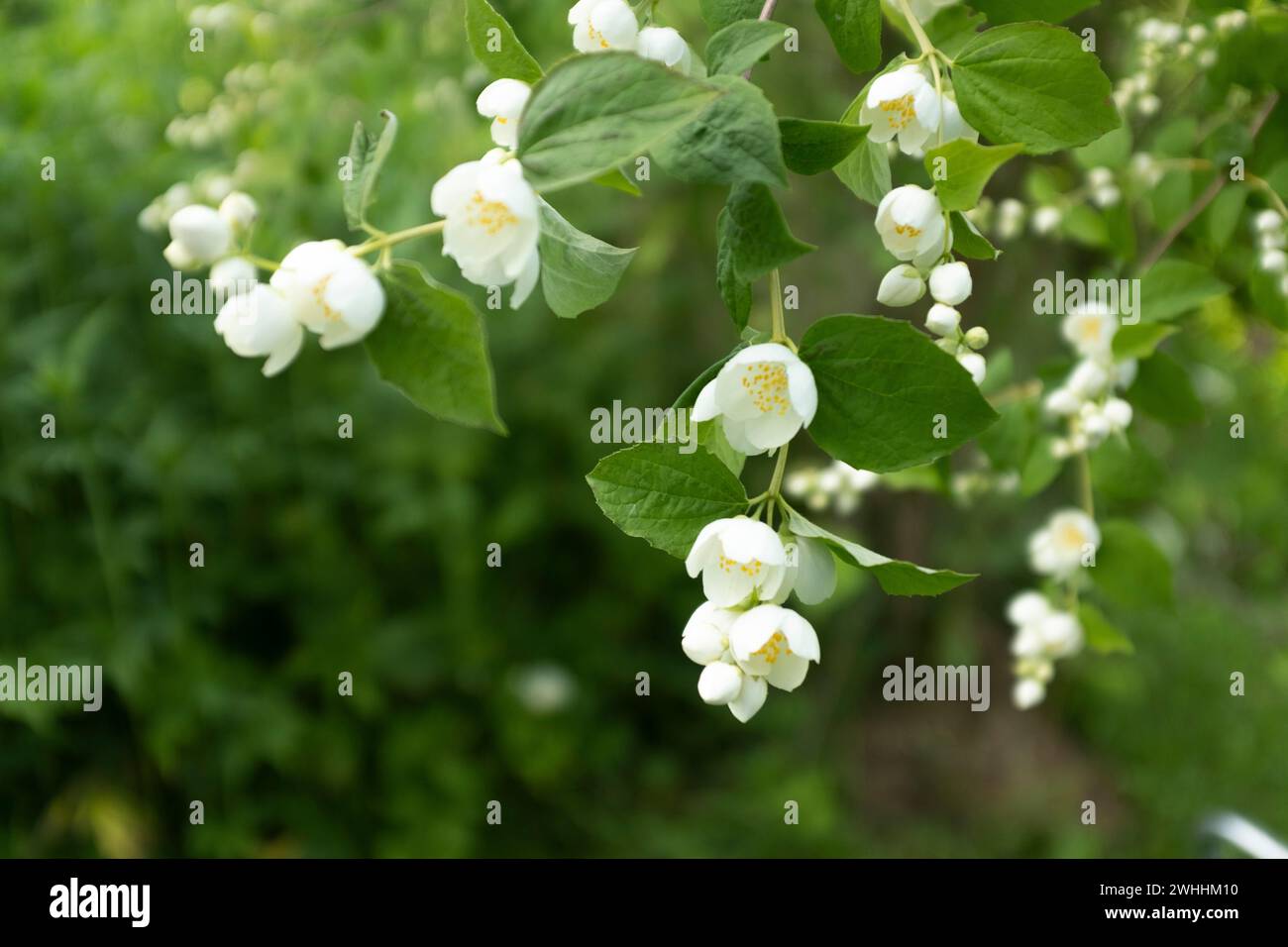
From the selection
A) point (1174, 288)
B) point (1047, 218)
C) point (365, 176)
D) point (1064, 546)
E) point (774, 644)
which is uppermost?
point (1047, 218)

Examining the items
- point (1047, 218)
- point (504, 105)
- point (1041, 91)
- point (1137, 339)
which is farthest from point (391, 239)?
point (1047, 218)

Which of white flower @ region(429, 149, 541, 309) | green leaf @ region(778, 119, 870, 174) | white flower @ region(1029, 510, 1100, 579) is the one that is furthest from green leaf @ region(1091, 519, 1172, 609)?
white flower @ region(429, 149, 541, 309)

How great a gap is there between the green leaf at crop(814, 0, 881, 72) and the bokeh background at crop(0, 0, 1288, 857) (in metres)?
0.76

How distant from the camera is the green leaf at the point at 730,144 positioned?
50 cm

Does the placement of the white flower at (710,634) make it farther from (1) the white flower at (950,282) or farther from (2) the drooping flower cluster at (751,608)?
(1) the white flower at (950,282)

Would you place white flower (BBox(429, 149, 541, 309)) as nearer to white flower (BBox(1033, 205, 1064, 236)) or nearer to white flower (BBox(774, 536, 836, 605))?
white flower (BBox(774, 536, 836, 605))

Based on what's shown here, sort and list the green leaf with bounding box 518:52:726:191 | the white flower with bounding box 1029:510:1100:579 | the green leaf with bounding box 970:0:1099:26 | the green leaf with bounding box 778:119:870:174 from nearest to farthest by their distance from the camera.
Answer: the green leaf with bounding box 518:52:726:191 < the green leaf with bounding box 778:119:870:174 < the green leaf with bounding box 970:0:1099:26 < the white flower with bounding box 1029:510:1100:579

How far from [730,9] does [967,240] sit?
19cm

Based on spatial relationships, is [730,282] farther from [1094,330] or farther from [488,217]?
[1094,330]

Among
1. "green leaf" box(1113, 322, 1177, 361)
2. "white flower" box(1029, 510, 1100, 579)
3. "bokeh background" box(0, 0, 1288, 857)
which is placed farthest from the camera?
"bokeh background" box(0, 0, 1288, 857)

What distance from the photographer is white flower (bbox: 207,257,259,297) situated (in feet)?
1.72

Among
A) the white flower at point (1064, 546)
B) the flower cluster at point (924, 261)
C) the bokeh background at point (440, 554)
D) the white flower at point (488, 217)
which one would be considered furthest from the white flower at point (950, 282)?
the bokeh background at point (440, 554)

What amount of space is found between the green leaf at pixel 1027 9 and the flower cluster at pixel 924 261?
16cm

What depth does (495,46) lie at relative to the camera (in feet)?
2.14
